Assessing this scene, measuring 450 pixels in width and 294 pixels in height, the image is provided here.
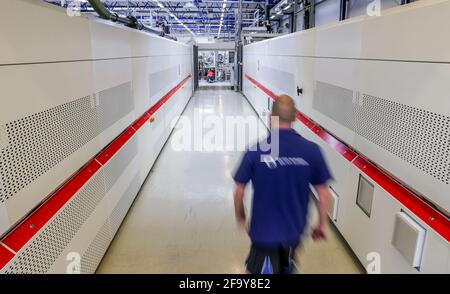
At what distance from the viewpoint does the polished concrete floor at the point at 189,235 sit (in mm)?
2857

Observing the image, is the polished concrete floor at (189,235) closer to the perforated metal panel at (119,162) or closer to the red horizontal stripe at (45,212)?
the perforated metal panel at (119,162)

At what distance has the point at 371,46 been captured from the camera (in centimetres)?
251

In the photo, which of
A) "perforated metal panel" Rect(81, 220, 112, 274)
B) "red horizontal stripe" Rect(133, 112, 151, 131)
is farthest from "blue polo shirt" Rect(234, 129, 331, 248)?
"red horizontal stripe" Rect(133, 112, 151, 131)

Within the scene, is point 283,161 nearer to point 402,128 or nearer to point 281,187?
point 281,187

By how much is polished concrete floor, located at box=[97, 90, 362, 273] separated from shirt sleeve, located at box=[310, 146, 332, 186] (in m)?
0.50

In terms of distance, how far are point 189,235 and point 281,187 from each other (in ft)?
5.71

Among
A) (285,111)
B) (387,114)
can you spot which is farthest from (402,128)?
(285,111)

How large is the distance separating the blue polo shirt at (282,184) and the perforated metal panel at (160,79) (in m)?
3.62

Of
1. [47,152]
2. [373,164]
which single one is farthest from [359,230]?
[47,152]

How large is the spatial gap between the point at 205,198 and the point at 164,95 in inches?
120

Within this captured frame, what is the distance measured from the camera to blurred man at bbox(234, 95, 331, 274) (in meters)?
1.85

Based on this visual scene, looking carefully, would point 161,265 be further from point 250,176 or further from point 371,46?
point 371,46

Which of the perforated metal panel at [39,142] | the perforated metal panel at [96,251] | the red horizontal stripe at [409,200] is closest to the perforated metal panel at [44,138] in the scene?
the perforated metal panel at [39,142]

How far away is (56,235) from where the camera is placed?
6.52 ft
